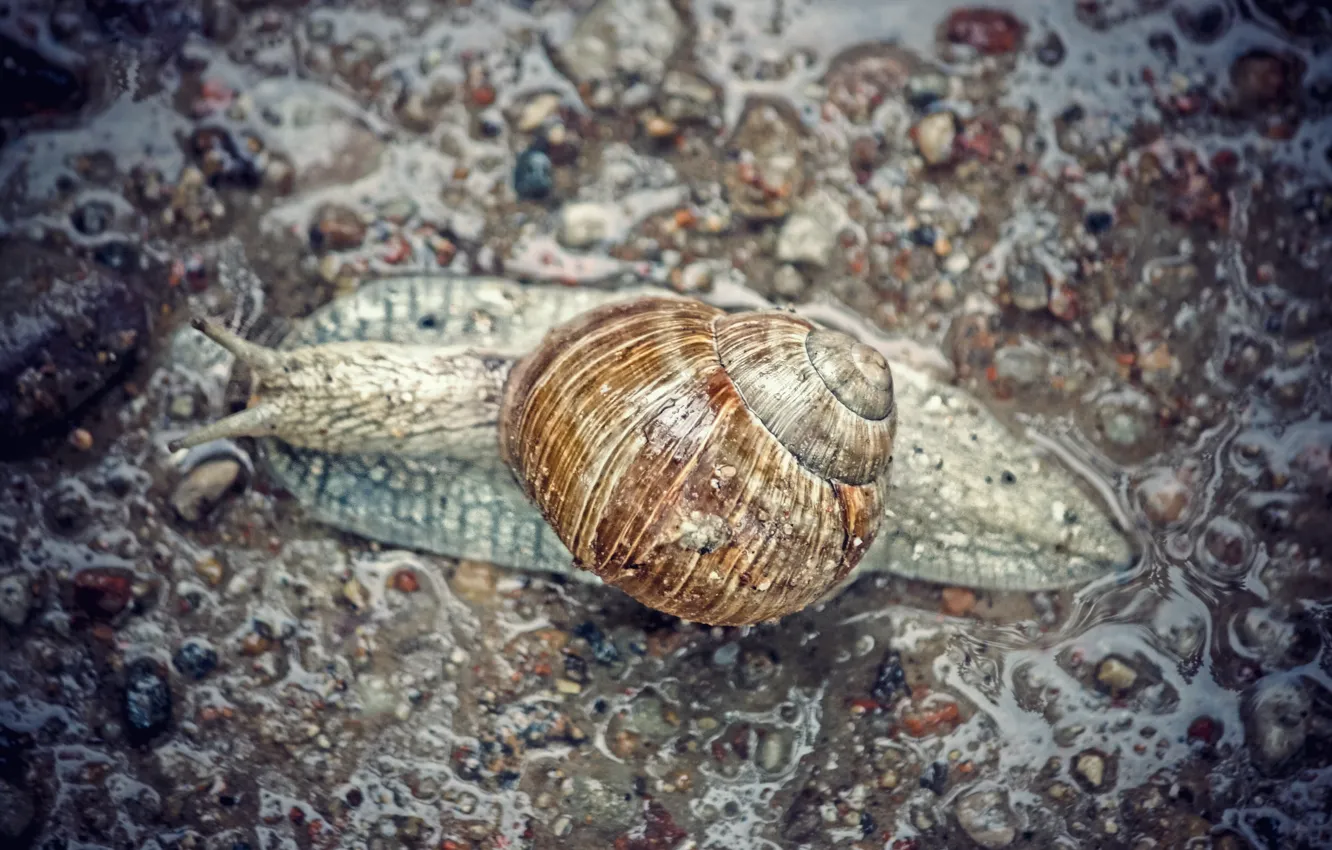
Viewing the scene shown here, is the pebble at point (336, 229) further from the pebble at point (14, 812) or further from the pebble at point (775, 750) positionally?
the pebble at point (775, 750)

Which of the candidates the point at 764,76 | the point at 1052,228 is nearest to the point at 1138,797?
the point at 1052,228

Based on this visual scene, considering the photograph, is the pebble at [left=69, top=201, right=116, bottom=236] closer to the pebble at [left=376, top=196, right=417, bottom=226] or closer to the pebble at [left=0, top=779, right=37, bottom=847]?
the pebble at [left=376, top=196, right=417, bottom=226]

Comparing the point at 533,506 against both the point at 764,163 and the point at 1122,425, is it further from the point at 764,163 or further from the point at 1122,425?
the point at 1122,425

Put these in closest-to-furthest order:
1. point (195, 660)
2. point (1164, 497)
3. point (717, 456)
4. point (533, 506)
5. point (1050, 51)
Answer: point (717, 456)
point (533, 506)
point (195, 660)
point (1164, 497)
point (1050, 51)

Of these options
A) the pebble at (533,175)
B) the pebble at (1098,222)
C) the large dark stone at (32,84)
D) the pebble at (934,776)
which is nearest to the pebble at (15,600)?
the large dark stone at (32,84)

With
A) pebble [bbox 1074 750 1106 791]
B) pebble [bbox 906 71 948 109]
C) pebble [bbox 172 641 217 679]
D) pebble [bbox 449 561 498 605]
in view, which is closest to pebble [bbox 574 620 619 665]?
pebble [bbox 449 561 498 605]

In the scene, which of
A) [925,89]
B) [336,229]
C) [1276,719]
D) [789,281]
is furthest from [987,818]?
[336,229]
